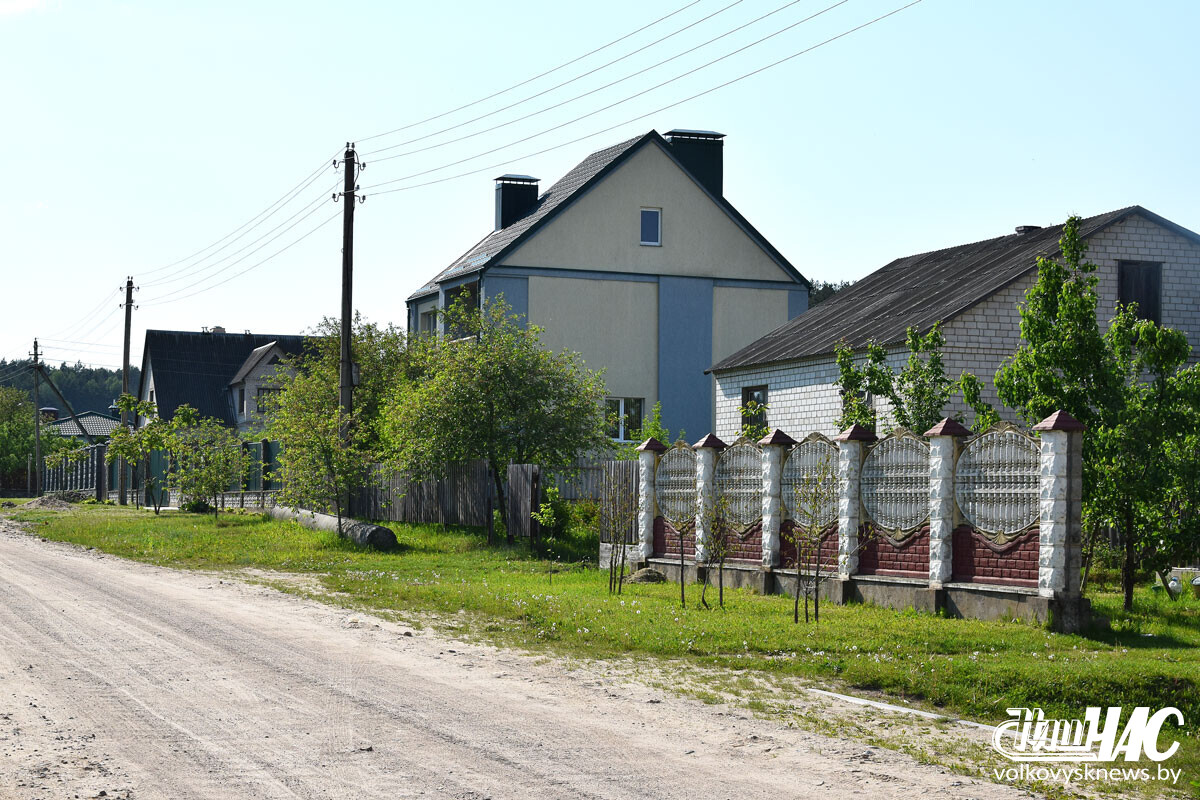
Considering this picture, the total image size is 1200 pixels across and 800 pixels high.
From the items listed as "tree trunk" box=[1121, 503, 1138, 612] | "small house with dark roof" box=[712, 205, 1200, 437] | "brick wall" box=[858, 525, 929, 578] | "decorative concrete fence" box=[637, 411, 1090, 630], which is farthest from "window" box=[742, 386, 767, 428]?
"tree trunk" box=[1121, 503, 1138, 612]

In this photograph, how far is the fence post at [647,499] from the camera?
2072cm

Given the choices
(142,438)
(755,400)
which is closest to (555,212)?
(755,400)

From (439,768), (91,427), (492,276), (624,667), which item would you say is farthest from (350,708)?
(91,427)

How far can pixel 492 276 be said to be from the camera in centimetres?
3566

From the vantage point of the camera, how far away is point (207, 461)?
35.7m

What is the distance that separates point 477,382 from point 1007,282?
34.3 feet

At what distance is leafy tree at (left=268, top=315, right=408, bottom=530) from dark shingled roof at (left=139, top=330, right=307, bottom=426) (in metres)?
27.5

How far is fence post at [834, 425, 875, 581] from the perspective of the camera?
1641 cm

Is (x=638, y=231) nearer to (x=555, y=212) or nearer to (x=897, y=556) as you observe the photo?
(x=555, y=212)

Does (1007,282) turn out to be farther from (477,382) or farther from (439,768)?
(439,768)

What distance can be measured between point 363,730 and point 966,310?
1624 centimetres

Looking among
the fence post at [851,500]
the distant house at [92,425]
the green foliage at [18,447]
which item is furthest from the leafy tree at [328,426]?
the distant house at [92,425]

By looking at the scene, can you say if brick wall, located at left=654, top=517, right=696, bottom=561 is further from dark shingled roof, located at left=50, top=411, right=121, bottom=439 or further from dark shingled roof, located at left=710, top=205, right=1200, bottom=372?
dark shingled roof, located at left=50, top=411, right=121, bottom=439

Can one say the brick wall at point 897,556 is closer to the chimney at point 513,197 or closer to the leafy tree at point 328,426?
the leafy tree at point 328,426
